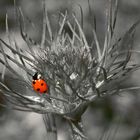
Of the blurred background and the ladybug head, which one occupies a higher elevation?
the ladybug head

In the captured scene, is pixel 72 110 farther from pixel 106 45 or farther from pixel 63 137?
pixel 63 137

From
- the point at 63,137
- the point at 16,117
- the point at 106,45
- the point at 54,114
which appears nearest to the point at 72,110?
the point at 54,114

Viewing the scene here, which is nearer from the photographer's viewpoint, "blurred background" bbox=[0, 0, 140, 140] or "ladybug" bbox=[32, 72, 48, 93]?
"ladybug" bbox=[32, 72, 48, 93]

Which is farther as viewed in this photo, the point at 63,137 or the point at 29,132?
the point at 29,132

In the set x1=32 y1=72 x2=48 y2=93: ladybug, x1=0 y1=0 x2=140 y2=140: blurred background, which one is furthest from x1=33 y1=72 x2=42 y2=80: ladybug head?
x1=0 y1=0 x2=140 y2=140: blurred background

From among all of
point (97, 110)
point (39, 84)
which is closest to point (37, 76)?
point (39, 84)

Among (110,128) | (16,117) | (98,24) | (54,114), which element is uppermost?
(54,114)

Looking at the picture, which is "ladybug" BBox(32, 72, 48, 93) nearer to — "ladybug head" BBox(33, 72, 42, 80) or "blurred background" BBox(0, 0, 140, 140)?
"ladybug head" BBox(33, 72, 42, 80)

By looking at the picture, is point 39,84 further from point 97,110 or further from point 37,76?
point 97,110
